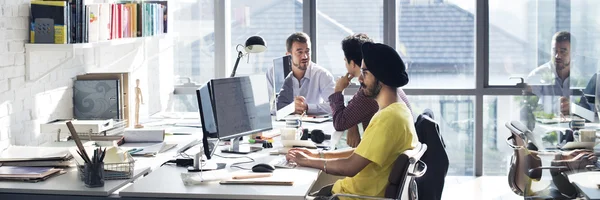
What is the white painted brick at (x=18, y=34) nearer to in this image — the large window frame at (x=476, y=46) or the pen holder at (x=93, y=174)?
the pen holder at (x=93, y=174)

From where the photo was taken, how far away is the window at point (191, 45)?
282 inches

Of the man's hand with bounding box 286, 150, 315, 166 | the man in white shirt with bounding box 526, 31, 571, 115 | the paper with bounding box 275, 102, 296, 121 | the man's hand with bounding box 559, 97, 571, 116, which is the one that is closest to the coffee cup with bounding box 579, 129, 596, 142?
the man's hand with bounding box 559, 97, 571, 116

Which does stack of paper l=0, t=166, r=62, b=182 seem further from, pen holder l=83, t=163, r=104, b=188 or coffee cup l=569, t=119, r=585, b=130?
coffee cup l=569, t=119, r=585, b=130

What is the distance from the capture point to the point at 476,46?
6852 millimetres

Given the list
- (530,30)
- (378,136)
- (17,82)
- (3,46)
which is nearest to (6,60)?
(3,46)

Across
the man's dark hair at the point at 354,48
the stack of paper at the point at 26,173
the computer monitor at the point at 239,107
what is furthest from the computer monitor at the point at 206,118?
the man's dark hair at the point at 354,48

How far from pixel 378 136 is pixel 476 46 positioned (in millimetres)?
3745

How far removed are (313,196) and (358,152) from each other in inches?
15.7

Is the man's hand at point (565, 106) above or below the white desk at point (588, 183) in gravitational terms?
above

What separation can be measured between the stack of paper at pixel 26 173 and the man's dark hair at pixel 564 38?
14.2ft

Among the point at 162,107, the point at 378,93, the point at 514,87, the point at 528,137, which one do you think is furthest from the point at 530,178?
the point at 162,107

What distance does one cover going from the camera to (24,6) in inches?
178

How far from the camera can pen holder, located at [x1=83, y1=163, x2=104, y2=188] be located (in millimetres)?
3273

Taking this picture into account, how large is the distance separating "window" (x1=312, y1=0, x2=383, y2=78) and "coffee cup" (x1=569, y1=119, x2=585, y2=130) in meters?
2.93
